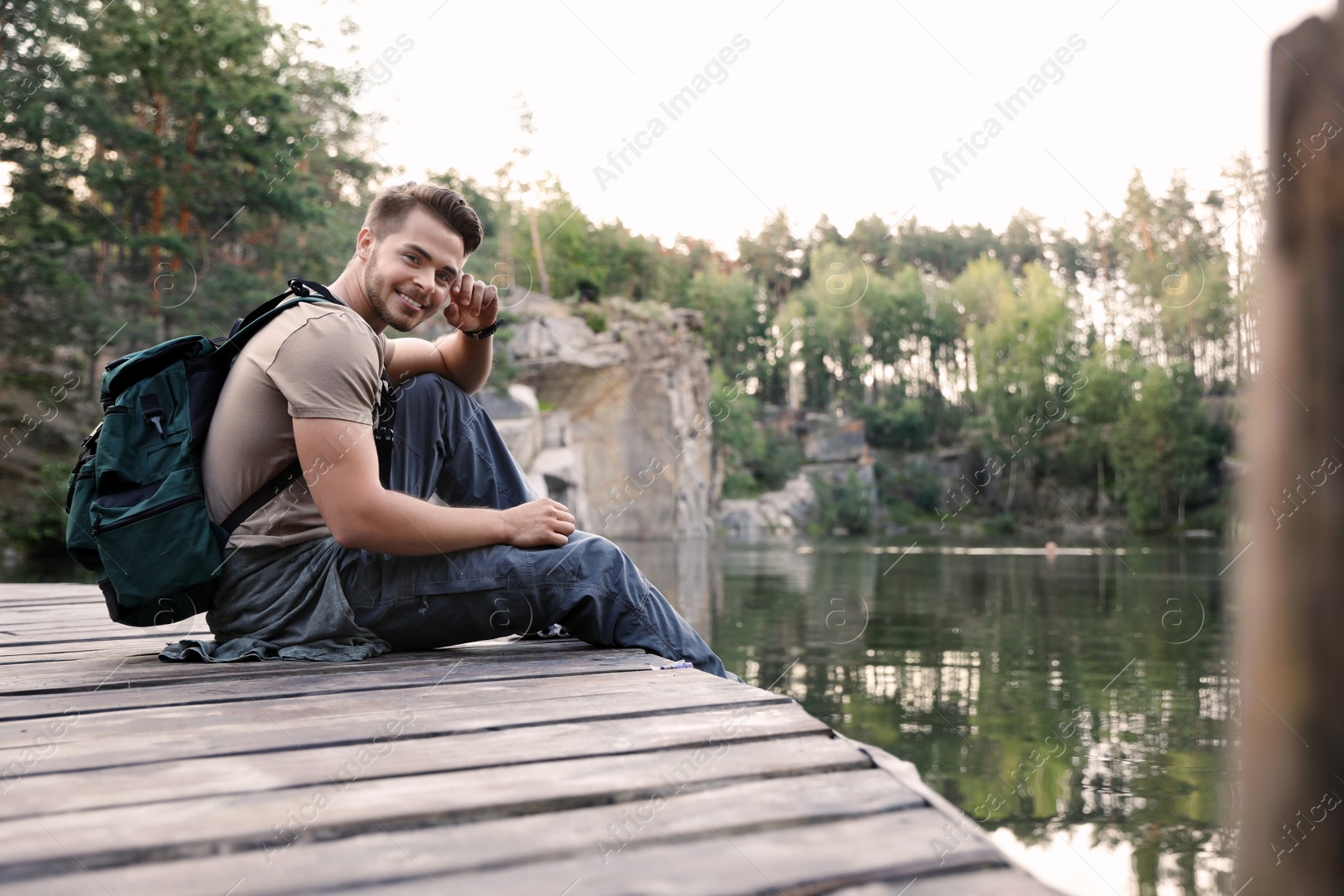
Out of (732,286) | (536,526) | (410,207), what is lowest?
(536,526)

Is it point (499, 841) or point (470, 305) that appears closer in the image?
point (499, 841)

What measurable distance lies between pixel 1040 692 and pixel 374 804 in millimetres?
7938

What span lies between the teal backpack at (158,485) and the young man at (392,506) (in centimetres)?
6

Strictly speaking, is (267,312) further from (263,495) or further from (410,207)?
(410,207)

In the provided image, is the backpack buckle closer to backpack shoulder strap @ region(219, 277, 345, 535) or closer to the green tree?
backpack shoulder strap @ region(219, 277, 345, 535)

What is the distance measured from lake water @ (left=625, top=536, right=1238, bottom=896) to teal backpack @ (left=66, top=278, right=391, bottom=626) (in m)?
1.83

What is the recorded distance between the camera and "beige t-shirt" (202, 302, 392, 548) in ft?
7.73

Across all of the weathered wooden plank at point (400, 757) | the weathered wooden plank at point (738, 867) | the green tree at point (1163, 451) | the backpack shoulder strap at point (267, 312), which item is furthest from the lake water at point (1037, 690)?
the green tree at point (1163, 451)

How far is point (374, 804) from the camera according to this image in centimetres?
145

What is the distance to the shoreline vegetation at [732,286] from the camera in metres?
17.1

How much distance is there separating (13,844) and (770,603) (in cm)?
1368

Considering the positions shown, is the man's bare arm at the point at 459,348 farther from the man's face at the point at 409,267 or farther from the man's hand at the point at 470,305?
the man's face at the point at 409,267

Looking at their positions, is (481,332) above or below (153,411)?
above

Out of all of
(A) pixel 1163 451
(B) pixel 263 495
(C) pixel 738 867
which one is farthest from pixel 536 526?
(A) pixel 1163 451
